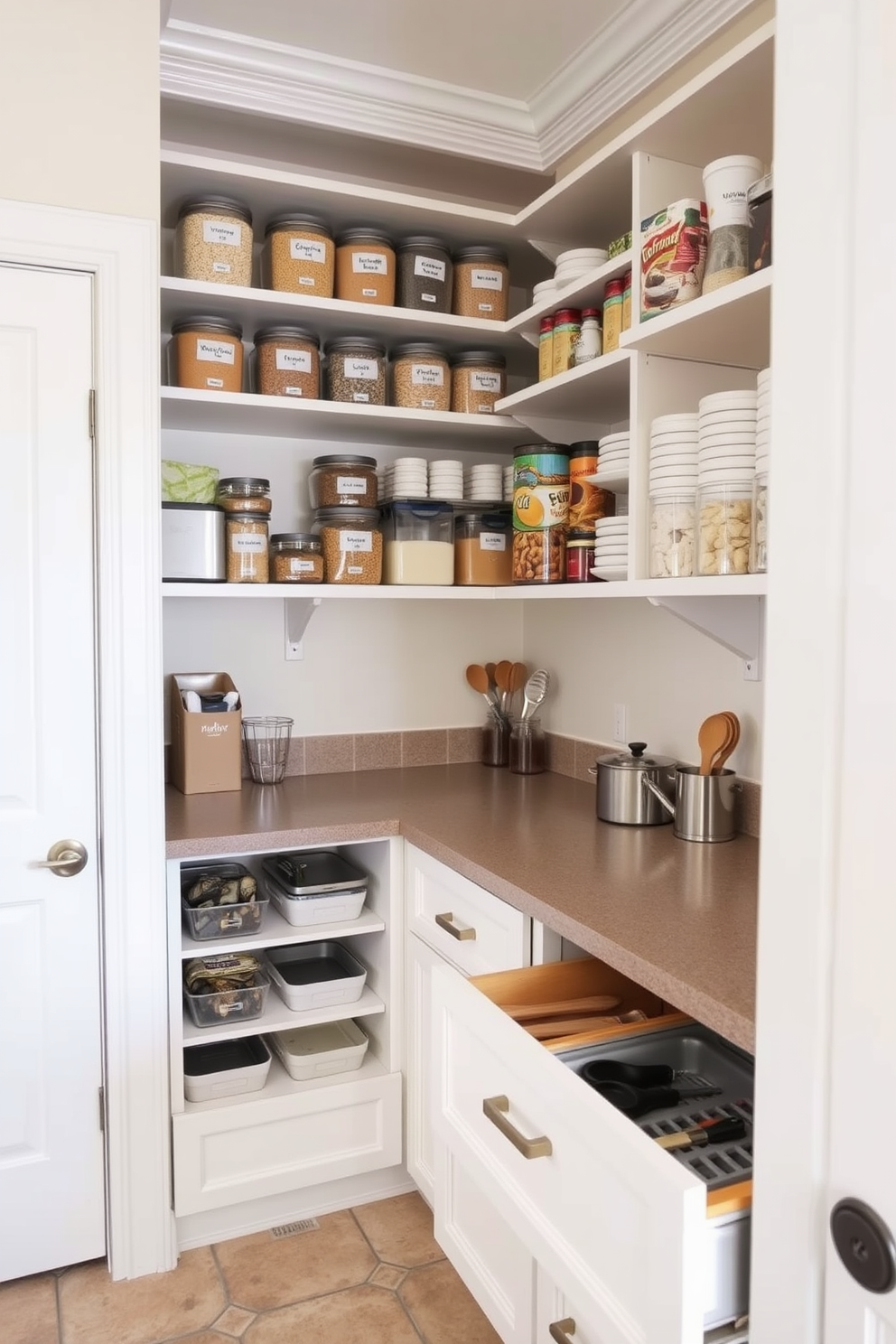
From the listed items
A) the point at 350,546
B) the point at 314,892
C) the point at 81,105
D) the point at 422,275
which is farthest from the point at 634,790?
the point at 81,105

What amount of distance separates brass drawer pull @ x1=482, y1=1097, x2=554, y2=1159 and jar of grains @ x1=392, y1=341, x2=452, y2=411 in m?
1.63

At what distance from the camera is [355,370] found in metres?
2.33

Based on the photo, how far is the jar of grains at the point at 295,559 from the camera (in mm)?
2260

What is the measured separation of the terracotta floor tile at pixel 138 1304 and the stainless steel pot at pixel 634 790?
1.23 metres

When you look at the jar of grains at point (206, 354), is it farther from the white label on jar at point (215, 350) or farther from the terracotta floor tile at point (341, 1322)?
the terracotta floor tile at point (341, 1322)

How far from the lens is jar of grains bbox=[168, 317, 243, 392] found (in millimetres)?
2168

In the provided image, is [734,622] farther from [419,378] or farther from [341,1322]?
[341,1322]

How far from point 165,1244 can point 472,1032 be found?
3.59 ft

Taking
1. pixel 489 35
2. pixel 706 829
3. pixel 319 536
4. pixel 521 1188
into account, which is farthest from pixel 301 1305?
pixel 489 35

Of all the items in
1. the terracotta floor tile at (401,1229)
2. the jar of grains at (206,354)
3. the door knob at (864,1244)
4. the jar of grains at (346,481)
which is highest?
the jar of grains at (206,354)

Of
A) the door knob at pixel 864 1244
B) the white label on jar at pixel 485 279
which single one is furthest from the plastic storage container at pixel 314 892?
the door knob at pixel 864 1244

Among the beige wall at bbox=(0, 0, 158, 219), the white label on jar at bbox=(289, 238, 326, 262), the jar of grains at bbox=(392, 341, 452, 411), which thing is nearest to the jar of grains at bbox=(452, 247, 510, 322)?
the jar of grains at bbox=(392, 341, 452, 411)

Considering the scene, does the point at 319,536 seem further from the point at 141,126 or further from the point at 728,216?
the point at 728,216

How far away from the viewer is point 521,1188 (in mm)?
1218
